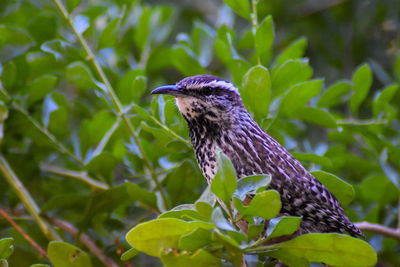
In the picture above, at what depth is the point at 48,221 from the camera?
2.59m

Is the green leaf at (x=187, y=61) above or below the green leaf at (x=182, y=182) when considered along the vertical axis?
above

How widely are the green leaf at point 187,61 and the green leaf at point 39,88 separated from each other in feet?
2.00

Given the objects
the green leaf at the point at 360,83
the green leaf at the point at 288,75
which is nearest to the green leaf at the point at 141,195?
the green leaf at the point at 288,75


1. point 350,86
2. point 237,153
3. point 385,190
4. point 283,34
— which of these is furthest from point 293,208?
point 283,34

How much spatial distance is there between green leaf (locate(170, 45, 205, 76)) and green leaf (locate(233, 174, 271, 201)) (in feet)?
4.19

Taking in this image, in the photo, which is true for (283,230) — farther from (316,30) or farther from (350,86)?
(316,30)

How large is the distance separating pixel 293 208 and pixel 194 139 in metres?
Answer: 0.53

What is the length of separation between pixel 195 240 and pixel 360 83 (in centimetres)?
150

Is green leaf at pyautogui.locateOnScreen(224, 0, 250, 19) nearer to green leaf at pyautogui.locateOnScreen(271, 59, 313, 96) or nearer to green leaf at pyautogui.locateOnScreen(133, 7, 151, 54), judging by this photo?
green leaf at pyautogui.locateOnScreen(271, 59, 313, 96)

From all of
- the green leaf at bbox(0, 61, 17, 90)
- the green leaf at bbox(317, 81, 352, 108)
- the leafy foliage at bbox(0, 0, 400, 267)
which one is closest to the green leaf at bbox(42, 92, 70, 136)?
the leafy foliage at bbox(0, 0, 400, 267)

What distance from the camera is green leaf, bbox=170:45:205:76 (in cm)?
289

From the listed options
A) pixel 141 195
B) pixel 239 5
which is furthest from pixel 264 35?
pixel 141 195

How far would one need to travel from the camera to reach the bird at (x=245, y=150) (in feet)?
8.09

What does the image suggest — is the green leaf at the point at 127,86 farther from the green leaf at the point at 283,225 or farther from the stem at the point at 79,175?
the green leaf at the point at 283,225
